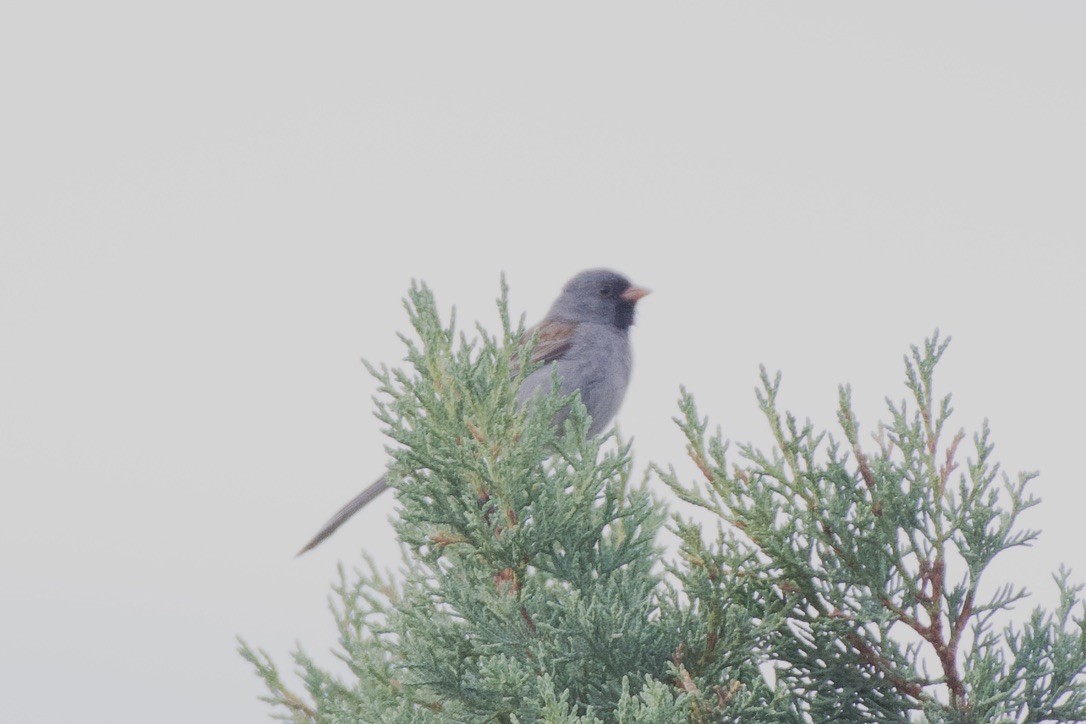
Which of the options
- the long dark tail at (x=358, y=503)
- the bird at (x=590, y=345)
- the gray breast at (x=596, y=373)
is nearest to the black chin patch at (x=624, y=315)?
the bird at (x=590, y=345)

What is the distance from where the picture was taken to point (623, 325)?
7.18m

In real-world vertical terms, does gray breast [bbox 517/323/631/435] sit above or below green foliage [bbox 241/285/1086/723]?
above

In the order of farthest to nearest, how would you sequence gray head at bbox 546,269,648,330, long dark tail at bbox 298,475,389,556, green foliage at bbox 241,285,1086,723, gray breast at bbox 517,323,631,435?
gray head at bbox 546,269,648,330
gray breast at bbox 517,323,631,435
long dark tail at bbox 298,475,389,556
green foliage at bbox 241,285,1086,723

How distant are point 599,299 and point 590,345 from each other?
642 millimetres

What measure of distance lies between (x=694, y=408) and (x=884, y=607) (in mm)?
622

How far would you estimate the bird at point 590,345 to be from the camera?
20.4 feet

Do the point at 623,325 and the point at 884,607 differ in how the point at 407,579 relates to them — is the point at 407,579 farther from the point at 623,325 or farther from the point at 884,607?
the point at 623,325

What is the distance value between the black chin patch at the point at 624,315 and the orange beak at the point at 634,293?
0.05 m

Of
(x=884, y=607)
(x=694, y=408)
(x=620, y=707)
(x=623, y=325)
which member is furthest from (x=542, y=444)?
(x=623, y=325)

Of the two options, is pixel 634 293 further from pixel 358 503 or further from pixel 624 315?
pixel 358 503

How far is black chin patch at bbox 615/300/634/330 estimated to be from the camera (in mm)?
7160

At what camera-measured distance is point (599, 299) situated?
7230 millimetres

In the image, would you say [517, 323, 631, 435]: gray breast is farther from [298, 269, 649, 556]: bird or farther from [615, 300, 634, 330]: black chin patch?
[615, 300, 634, 330]: black chin patch

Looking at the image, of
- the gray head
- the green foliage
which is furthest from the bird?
the green foliage
